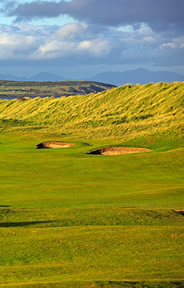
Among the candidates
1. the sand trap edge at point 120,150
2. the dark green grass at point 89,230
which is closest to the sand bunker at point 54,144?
the sand trap edge at point 120,150

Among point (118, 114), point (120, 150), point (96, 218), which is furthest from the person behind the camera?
point (118, 114)

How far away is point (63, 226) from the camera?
25.5m

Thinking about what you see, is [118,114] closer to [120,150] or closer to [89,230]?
[120,150]

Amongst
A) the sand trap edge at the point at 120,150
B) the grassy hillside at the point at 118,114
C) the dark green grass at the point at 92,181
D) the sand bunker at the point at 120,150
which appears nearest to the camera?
the dark green grass at the point at 92,181

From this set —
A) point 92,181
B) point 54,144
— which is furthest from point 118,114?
point 92,181

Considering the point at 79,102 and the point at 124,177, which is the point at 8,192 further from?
the point at 79,102

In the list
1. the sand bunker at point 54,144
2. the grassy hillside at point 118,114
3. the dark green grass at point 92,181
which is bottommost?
the sand bunker at point 54,144

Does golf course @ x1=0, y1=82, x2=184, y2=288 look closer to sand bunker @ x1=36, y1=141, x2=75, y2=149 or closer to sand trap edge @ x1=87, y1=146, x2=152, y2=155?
sand trap edge @ x1=87, y1=146, x2=152, y2=155

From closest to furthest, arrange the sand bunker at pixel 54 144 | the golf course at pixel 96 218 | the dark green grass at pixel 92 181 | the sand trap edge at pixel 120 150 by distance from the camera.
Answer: the golf course at pixel 96 218, the dark green grass at pixel 92 181, the sand trap edge at pixel 120 150, the sand bunker at pixel 54 144

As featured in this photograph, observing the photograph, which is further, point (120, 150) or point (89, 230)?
point (120, 150)

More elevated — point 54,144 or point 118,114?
point 118,114

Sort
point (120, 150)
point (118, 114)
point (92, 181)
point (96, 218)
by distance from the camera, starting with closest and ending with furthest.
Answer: point (96, 218), point (92, 181), point (120, 150), point (118, 114)

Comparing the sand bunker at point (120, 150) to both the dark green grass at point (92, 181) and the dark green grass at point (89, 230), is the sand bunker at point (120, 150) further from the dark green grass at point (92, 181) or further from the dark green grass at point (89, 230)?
the dark green grass at point (89, 230)

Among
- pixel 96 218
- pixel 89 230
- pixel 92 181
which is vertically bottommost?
pixel 92 181
